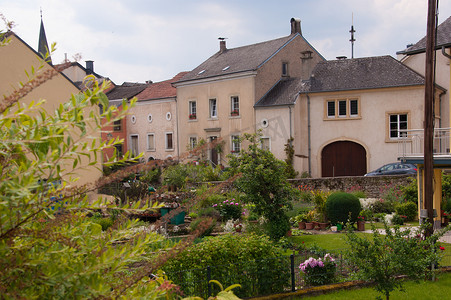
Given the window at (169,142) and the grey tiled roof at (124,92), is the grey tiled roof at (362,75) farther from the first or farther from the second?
the grey tiled roof at (124,92)

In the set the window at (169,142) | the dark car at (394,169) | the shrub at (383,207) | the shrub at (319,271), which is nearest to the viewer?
the shrub at (319,271)

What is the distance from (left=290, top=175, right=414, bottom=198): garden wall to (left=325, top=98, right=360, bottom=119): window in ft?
21.0

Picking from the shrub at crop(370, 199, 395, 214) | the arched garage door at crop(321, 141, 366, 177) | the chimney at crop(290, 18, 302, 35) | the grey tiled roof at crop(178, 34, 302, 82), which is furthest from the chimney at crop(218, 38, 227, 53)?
the shrub at crop(370, 199, 395, 214)

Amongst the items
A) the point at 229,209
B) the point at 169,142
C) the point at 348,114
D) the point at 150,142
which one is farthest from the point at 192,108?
the point at 229,209

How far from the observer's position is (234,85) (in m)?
33.5

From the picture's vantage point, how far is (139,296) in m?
2.59

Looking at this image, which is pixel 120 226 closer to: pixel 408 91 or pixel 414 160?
pixel 414 160

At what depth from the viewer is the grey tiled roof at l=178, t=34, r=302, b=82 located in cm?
3306

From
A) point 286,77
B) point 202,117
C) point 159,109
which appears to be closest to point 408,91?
point 286,77

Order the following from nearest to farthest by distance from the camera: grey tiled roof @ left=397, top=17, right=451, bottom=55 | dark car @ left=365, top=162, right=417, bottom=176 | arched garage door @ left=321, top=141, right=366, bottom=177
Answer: grey tiled roof @ left=397, top=17, right=451, bottom=55, dark car @ left=365, top=162, right=417, bottom=176, arched garage door @ left=321, top=141, right=366, bottom=177

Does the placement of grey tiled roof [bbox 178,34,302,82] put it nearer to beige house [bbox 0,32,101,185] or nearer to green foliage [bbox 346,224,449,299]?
beige house [bbox 0,32,101,185]

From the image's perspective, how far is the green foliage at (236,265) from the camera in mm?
8945

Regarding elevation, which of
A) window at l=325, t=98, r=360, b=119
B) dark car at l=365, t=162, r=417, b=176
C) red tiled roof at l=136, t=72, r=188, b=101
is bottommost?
dark car at l=365, t=162, r=417, b=176

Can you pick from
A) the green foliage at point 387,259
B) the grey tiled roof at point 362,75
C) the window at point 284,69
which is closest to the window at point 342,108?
the grey tiled roof at point 362,75
